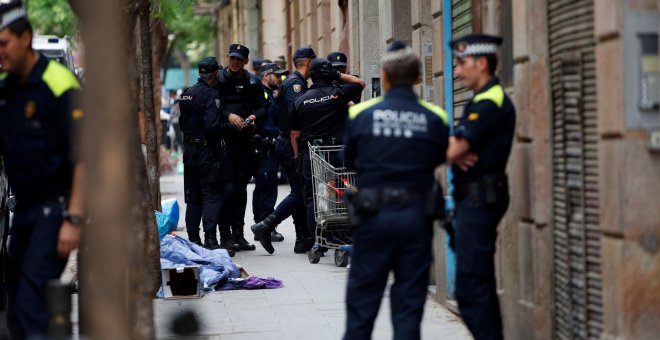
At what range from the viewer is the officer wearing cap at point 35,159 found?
21.8ft

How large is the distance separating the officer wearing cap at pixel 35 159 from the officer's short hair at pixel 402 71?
160 centimetres

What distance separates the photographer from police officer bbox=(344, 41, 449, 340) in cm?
654

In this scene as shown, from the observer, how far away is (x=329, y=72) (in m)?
12.5

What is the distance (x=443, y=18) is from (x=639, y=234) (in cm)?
390

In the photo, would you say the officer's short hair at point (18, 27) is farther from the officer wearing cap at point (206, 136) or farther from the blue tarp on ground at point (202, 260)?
the officer wearing cap at point (206, 136)

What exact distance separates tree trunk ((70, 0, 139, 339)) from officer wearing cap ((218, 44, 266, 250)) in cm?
774

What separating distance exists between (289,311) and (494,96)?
3.59 metres

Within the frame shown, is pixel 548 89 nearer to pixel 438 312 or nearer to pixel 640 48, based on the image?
pixel 640 48

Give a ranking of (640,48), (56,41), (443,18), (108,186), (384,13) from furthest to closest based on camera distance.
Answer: (56,41)
(384,13)
(443,18)
(640,48)
(108,186)

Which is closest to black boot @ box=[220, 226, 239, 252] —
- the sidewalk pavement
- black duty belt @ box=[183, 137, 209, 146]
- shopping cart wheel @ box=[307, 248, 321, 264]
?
the sidewalk pavement

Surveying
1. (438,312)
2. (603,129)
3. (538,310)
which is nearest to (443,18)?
(438,312)

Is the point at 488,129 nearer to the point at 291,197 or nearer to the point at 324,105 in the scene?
the point at 324,105

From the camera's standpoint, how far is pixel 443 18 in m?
Result: 9.76

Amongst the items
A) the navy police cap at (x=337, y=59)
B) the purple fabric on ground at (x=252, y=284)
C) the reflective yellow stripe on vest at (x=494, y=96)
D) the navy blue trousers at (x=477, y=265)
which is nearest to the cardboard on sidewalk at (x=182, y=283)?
the purple fabric on ground at (x=252, y=284)
